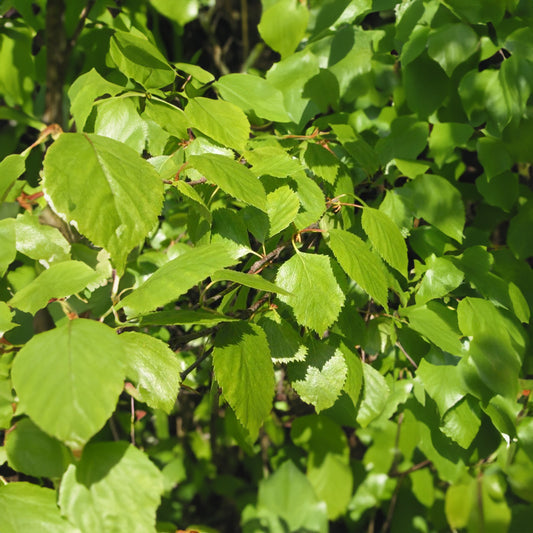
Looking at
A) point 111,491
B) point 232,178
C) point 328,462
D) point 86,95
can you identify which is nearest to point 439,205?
point 232,178

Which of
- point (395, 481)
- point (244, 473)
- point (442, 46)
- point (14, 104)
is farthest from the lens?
point (244, 473)

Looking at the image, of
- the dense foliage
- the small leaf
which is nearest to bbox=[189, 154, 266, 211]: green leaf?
the dense foliage

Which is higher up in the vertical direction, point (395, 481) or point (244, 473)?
point (395, 481)

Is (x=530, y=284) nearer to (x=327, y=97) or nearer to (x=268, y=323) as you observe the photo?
(x=327, y=97)

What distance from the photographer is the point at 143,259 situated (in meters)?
1.13

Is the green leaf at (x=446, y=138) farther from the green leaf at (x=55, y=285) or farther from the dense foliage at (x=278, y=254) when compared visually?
the green leaf at (x=55, y=285)

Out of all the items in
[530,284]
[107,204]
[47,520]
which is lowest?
[530,284]

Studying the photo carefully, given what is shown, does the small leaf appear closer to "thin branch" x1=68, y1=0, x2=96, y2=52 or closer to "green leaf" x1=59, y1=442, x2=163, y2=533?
"green leaf" x1=59, y1=442, x2=163, y2=533

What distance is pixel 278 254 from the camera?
81cm

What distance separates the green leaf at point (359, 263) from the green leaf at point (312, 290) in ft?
0.11

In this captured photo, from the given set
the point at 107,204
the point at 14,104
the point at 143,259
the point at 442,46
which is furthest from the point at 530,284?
the point at 14,104

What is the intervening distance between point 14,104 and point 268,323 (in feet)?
3.50

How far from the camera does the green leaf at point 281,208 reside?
0.73 m

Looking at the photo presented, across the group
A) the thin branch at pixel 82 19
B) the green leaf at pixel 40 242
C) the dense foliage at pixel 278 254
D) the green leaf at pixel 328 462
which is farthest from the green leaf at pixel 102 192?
the green leaf at pixel 328 462
